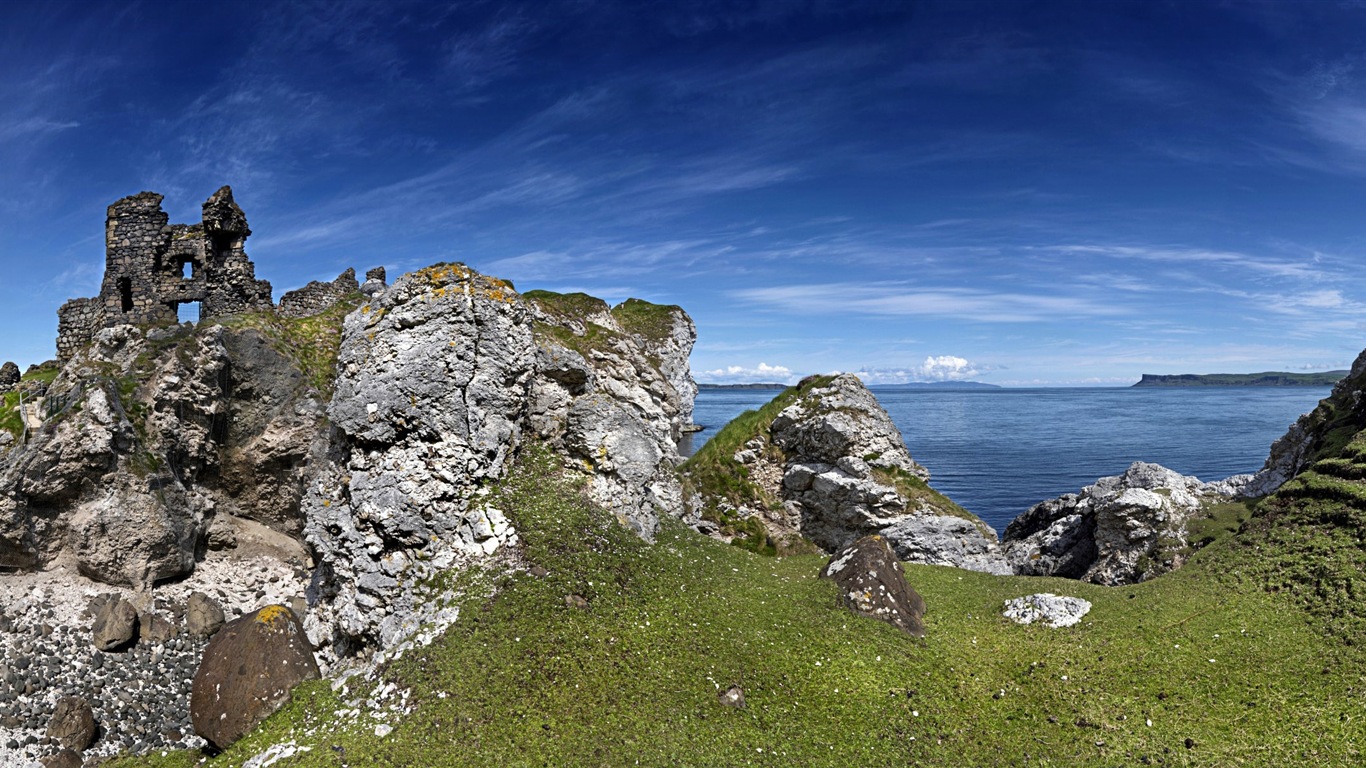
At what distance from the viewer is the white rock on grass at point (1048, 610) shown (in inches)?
732

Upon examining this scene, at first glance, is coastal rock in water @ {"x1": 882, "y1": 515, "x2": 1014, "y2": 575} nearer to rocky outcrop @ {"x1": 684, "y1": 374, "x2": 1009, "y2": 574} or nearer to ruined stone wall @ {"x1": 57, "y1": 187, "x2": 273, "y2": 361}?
rocky outcrop @ {"x1": 684, "y1": 374, "x2": 1009, "y2": 574}

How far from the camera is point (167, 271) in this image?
35406 millimetres

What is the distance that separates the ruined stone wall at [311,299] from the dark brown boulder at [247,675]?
74.7 feet

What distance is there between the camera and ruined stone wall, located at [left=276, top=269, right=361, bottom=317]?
35.3m

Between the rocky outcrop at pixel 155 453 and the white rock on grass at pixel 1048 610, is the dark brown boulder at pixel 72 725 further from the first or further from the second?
the white rock on grass at pixel 1048 610

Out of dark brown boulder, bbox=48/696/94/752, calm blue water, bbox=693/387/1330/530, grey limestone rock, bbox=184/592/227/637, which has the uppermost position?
grey limestone rock, bbox=184/592/227/637

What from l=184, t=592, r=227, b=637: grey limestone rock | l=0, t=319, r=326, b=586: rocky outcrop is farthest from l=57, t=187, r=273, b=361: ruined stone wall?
l=184, t=592, r=227, b=637: grey limestone rock

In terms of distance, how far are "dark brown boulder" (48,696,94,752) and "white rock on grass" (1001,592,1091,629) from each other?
25.5 metres

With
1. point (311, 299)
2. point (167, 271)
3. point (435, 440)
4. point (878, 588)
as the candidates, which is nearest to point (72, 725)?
point (435, 440)

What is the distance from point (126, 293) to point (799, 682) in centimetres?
3969

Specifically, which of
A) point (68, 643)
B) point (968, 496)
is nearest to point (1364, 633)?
point (68, 643)

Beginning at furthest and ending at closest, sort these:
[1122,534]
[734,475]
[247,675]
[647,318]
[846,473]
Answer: [647,318] < [734,475] < [846,473] < [1122,534] < [247,675]

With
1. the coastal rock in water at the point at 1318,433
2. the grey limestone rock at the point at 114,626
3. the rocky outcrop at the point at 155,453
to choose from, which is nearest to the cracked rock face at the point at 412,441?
the grey limestone rock at the point at 114,626

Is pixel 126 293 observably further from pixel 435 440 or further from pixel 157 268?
pixel 435 440
